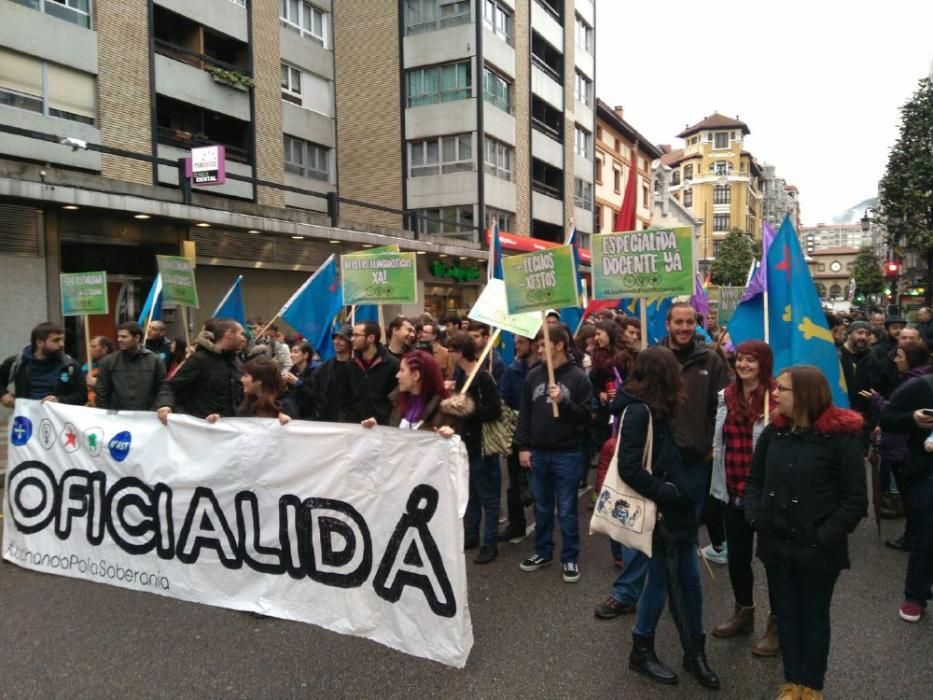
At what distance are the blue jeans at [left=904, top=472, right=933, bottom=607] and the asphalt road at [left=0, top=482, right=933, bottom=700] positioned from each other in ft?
0.59

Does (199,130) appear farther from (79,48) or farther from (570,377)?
(570,377)

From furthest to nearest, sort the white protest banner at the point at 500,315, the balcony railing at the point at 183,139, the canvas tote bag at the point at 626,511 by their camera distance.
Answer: the balcony railing at the point at 183,139 → the white protest banner at the point at 500,315 → the canvas tote bag at the point at 626,511

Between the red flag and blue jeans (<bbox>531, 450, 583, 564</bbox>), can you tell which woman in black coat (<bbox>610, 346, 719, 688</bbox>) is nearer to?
blue jeans (<bbox>531, 450, 583, 564</bbox>)

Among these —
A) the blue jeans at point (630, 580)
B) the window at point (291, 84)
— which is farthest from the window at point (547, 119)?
the blue jeans at point (630, 580)

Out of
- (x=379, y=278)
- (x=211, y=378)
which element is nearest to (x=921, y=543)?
(x=211, y=378)

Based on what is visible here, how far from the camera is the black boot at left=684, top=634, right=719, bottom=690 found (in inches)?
133

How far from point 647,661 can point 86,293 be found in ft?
25.3

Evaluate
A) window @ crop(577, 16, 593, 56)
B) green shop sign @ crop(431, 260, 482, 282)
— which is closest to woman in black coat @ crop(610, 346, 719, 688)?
green shop sign @ crop(431, 260, 482, 282)

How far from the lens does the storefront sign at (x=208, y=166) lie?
52.4 feet

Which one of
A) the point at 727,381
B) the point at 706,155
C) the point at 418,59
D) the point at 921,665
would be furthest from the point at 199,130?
the point at 706,155

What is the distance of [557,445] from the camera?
4801 millimetres

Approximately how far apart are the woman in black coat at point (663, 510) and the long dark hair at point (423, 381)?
1.82m

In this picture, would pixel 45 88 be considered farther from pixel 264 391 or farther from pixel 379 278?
pixel 264 391

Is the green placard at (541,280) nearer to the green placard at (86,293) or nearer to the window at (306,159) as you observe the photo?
the green placard at (86,293)
